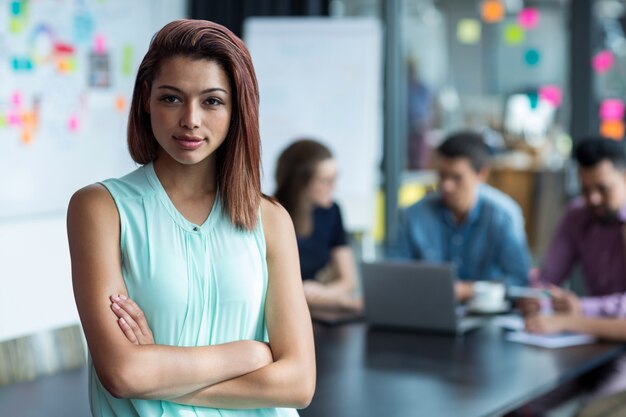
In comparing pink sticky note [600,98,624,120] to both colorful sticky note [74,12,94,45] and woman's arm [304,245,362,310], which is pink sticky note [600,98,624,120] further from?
colorful sticky note [74,12,94,45]

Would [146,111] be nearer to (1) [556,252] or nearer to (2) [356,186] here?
(1) [556,252]

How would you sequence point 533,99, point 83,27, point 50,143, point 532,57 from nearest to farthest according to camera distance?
point 50,143 → point 83,27 → point 533,99 → point 532,57

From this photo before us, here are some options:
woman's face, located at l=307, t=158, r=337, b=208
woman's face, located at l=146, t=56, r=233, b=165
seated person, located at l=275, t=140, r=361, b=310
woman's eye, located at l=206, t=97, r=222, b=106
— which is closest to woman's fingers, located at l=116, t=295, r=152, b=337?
woman's face, located at l=146, t=56, r=233, b=165

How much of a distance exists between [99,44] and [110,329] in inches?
131

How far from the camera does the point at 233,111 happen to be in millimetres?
1790

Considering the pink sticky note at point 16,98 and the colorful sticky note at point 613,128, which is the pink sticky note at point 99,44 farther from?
the colorful sticky note at point 613,128

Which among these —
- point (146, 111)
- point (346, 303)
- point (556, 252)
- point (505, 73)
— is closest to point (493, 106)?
point (505, 73)

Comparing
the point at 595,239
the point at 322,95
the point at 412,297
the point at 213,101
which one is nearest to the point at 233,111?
the point at 213,101

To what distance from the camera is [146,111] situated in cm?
183

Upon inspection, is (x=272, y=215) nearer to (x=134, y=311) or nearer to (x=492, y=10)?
(x=134, y=311)

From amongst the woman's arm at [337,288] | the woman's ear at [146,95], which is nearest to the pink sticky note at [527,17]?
the woman's arm at [337,288]

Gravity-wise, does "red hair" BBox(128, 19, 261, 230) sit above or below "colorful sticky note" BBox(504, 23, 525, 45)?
below

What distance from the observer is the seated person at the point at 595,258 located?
3.15m

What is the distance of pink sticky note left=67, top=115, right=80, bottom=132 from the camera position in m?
4.68
